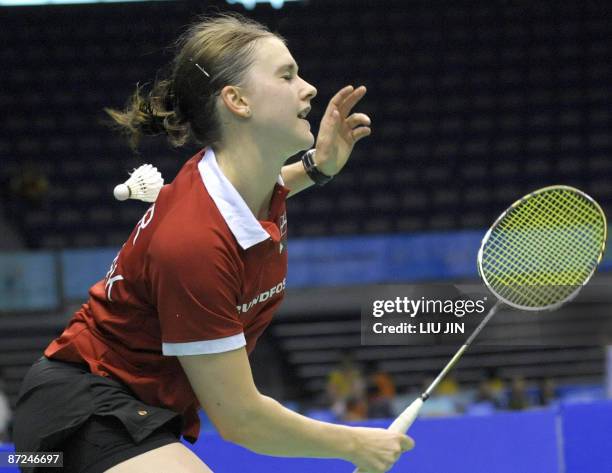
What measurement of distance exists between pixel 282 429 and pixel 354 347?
7.20 m

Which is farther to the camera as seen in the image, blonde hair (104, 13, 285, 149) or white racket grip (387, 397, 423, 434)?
white racket grip (387, 397, 423, 434)

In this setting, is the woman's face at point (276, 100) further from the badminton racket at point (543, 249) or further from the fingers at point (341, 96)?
the badminton racket at point (543, 249)

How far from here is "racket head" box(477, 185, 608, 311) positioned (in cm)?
241

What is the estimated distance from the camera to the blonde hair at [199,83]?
1.80 metres

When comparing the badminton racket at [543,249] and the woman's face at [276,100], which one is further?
the badminton racket at [543,249]

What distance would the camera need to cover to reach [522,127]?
964 centimetres

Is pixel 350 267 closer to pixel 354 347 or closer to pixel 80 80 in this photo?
pixel 354 347

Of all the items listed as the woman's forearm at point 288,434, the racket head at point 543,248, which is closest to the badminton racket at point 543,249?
the racket head at point 543,248

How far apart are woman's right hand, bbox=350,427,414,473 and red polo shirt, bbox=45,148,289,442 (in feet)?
0.98

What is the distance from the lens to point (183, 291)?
1642 millimetres

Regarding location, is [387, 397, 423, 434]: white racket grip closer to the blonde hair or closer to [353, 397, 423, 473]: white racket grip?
[353, 397, 423, 473]: white racket grip

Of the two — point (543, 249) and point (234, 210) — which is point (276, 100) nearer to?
point (234, 210)

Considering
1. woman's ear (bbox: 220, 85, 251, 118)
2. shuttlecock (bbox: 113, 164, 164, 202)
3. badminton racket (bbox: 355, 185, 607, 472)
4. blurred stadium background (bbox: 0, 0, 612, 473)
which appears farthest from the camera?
blurred stadium background (bbox: 0, 0, 612, 473)

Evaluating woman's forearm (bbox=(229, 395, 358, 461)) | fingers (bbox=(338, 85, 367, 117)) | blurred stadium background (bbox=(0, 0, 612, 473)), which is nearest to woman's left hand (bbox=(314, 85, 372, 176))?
fingers (bbox=(338, 85, 367, 117))
